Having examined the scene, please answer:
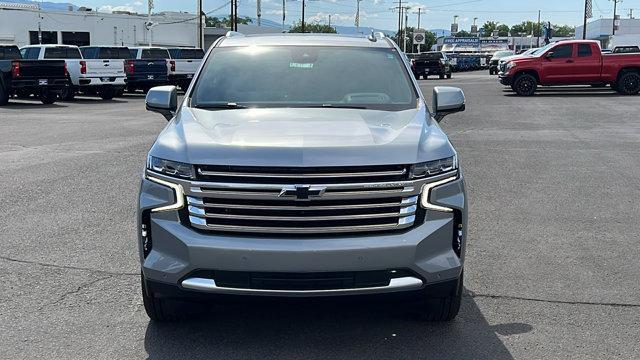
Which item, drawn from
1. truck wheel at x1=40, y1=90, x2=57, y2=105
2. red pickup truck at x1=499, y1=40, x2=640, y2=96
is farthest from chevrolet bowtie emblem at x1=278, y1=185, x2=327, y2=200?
red pickup truck at x1=499, y1=40, x2=640, y2=96

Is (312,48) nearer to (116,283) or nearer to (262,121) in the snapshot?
(262,121)

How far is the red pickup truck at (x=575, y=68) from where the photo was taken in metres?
27.2

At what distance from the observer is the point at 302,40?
6.04 metres

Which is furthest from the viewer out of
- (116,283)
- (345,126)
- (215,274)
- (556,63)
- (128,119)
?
(556,63)

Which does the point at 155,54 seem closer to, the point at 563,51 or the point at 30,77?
the point at 30,77

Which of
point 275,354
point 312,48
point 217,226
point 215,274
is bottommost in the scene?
point 275,354

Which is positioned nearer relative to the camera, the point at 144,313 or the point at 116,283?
the point at 144,313

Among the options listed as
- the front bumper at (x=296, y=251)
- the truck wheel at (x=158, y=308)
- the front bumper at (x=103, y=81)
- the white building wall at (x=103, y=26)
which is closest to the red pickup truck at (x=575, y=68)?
the front bumper at (x=103, y=81)

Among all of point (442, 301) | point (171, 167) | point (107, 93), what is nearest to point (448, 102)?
point (442, 301)

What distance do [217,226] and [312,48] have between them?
2.26 meters

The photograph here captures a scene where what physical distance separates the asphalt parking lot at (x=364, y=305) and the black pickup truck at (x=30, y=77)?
12347 mm

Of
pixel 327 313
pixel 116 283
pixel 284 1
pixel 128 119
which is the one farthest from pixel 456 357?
pixel 284 1

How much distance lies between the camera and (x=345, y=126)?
14.8ft

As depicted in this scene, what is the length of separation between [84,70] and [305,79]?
22539 mm
